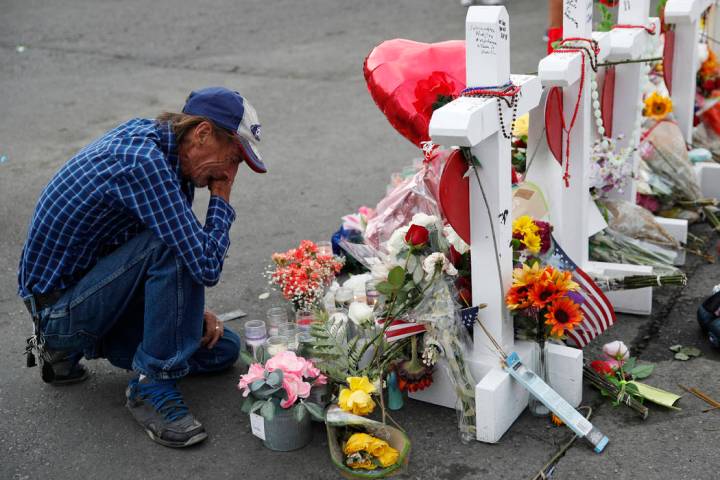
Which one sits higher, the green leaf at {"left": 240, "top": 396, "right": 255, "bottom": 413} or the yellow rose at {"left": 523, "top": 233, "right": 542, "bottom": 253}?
the yellow rose at {"left": 523, "top": 233, "right": 542, "bottom": 253}

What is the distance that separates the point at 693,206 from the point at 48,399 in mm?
3154

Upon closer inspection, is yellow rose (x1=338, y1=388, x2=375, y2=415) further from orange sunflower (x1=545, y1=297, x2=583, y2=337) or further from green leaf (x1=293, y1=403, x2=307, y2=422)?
orange sunflower (x1=545, y1=297, x2=583, y2=337)

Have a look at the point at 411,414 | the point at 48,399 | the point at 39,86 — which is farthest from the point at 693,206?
the point at 39,86

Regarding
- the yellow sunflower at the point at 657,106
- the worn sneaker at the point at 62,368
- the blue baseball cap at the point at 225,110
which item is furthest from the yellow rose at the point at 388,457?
the yellow sunflower at the point at 657,106

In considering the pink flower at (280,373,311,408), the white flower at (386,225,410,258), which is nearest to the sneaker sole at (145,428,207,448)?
the pink flower at (280,373,311,408)

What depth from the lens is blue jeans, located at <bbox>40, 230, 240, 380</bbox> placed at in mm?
2826

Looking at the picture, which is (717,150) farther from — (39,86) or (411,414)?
(39,86)

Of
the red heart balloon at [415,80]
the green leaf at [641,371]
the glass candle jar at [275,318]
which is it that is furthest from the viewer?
the glass candle jar at [275,318]

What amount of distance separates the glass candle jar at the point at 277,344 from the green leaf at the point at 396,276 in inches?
19.6

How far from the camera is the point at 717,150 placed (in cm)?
494

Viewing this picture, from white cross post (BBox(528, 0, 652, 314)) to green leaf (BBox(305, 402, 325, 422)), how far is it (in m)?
1.23

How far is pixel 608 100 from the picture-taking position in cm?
385

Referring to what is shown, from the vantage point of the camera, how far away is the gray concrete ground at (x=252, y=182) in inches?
109

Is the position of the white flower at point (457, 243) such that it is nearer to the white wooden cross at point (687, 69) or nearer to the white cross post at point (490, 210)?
the white cross post at point (490, 210)
